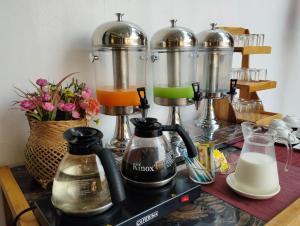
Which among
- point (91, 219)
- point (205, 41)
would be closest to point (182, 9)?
point (205, 41)

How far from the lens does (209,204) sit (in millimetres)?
611

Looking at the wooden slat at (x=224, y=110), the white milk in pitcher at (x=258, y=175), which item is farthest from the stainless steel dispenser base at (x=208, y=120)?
the white milk in pitcher at (x=258, y=175)

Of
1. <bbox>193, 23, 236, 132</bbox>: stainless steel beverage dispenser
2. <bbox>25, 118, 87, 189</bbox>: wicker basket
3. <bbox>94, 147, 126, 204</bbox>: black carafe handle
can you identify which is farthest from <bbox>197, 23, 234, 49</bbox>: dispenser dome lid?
<bbox>94, 147, 126, 204</bbox>: black carafe handle

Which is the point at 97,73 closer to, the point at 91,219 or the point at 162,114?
the point at 162,114

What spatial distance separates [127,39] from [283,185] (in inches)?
22.5

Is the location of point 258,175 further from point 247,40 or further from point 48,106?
point 247,40

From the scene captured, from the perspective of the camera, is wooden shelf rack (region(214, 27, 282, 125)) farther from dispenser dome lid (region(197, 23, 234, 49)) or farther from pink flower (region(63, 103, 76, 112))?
pink flower (region(63, 103, 76, 112))

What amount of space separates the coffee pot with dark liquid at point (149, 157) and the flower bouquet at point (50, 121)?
0.50 feet

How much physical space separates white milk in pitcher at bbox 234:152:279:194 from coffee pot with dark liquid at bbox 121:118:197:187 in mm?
133

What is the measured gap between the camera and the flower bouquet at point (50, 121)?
2.13ft

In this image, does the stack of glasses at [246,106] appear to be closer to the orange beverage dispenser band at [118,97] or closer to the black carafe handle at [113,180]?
the orange beverage dispenser band at [118,97]

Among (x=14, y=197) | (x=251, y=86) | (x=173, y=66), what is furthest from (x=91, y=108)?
(x=251, y=86)

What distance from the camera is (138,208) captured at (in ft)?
1.74

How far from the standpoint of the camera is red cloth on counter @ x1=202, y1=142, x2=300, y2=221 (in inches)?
23.1
